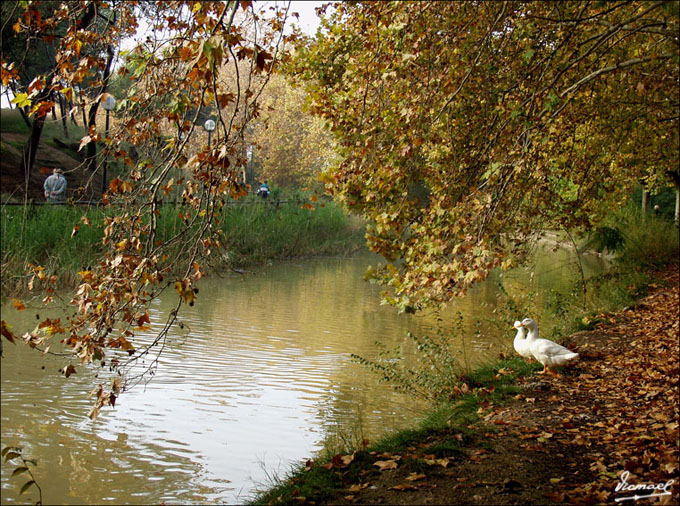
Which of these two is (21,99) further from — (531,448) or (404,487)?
(531,448)

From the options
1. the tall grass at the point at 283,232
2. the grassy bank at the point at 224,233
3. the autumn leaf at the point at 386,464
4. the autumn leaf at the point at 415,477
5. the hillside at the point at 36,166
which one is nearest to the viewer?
the autumn leaf at the point at 415,477

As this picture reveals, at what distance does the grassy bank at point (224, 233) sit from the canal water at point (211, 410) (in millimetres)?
1646

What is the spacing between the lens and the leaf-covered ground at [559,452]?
4559 mm

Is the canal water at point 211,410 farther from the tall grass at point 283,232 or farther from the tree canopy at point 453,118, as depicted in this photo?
the tall grass at point 283,232

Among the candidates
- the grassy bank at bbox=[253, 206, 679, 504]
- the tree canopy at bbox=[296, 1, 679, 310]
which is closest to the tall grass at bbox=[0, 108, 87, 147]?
the grassy bank at bbox=[253, 206, 679, 504]

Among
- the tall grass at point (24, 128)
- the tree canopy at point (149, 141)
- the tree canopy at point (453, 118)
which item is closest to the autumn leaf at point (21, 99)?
the tree canopy at point (149, 141)

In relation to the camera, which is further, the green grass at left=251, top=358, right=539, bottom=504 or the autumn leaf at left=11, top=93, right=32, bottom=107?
the green grass at left=251, top=358, right=539, bottom=504

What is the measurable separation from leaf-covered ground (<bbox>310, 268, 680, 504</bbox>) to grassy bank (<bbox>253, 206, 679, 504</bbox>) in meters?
0.03

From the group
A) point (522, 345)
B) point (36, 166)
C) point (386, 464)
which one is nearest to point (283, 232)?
point (36, 166)

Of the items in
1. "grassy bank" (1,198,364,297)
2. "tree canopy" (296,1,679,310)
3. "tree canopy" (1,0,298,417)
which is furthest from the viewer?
"grassy bank" (1,198,364,297)

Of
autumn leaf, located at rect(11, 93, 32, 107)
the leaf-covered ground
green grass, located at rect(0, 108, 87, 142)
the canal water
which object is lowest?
the canal water

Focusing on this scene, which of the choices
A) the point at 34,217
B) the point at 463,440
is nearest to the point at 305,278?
the point at 34,217

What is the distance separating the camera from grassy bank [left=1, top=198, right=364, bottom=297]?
14273 millimetres

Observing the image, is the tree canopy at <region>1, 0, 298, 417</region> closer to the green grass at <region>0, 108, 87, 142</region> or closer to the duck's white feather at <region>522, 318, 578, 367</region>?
the duck's white feather at <region>522, 318, 578, 367</region>
